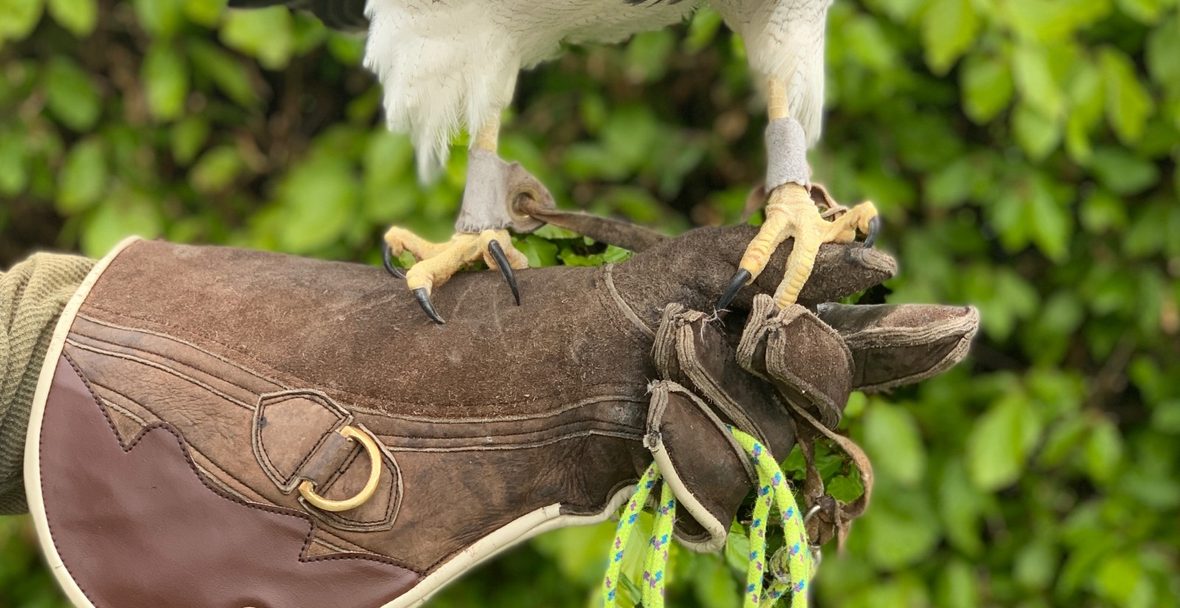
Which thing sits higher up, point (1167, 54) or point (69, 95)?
point (1167, 54)

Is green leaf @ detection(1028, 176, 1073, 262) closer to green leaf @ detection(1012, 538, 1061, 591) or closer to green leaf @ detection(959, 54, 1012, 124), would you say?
green leaf @ detection(959, 54, 1012, 124)

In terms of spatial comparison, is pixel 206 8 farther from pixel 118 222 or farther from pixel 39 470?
pixel 39 470

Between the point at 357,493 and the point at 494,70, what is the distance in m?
0.47

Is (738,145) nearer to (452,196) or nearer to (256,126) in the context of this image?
(452,196)

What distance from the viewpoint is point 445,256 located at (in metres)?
0.92

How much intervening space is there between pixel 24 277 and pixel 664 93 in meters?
1.32

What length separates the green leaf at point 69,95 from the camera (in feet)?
5.67

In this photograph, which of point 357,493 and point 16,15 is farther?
point 16,15

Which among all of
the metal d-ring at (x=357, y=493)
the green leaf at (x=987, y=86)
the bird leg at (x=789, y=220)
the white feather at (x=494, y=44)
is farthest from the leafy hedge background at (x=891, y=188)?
the metal d-ring at (x=357, y=493)

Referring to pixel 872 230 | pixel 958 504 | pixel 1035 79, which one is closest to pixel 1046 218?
pixel 1035 79

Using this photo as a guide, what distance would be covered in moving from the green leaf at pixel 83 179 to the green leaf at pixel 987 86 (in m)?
1.45

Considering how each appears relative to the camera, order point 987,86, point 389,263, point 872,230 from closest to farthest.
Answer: point 872,230, point 389,263, point 987,86

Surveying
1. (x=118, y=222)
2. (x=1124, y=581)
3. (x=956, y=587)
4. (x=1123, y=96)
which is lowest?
(x=956, y=587)

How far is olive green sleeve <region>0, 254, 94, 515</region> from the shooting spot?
781 mm
